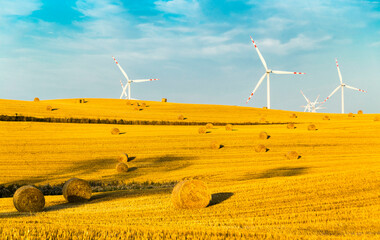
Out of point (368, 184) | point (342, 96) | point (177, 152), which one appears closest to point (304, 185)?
point (368, 184)

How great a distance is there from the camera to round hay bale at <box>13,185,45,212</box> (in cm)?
1675

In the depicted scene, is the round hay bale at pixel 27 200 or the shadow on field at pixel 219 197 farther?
the round hay bale at pixel 27 200

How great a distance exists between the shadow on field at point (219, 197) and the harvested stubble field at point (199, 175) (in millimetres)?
51

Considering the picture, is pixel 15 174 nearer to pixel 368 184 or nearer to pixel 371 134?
pixel 368 184

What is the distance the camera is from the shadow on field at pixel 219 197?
1615cm

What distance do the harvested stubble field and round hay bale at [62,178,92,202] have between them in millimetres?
434

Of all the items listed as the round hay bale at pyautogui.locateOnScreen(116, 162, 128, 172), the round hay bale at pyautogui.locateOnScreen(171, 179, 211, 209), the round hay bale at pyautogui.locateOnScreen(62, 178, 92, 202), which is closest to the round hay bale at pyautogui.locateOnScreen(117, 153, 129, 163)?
the round hay bale at pyautogui.locateOnScreen(116, 162, 128, 172)

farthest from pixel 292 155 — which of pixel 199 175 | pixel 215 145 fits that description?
pixel 199 175

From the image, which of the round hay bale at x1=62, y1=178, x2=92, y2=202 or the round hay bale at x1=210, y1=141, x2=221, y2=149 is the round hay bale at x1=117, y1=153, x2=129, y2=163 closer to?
the round hay bale at x1=210, y1=141, x2=221, y2=149

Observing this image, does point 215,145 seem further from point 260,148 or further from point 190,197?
point 190,197

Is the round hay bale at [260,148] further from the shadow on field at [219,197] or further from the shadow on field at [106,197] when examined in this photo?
the shadow on field at [219,197]

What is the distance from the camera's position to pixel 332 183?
1853cm

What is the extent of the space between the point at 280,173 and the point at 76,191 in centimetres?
1420

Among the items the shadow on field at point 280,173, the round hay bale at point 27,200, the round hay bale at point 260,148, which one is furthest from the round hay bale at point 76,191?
the round hay bale at point 260,148
